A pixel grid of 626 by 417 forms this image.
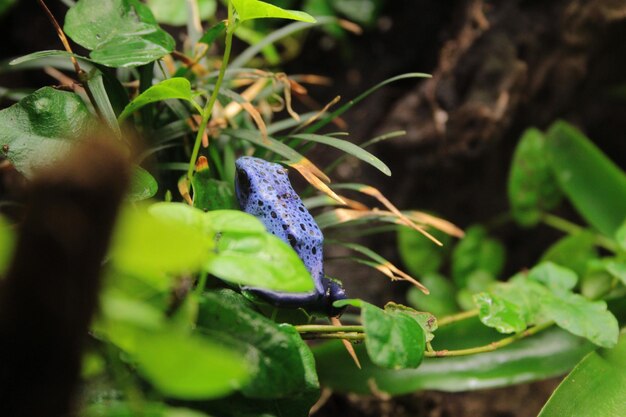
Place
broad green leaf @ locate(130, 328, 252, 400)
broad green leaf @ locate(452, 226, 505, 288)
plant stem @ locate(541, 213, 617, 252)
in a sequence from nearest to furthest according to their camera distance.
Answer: broad green leaf @ locate(130, 328, 252, 400) < plant stem @ locate(541, 213, 617, 252) < broad green leaf @ locate(452, 226, 505, 288)

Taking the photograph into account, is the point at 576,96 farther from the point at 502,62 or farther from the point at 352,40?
the point at 352,40

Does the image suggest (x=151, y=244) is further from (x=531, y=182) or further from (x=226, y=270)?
(x=531, y=182)

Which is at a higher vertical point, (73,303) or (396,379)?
(73,303)

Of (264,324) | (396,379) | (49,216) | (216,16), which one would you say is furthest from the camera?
(216,16)

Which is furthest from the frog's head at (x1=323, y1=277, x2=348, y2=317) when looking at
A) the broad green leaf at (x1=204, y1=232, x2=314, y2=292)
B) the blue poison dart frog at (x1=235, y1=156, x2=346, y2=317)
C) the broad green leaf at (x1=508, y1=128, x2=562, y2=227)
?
the broad green leaf at (x1=508, y1=128, x2=562, y2=227)

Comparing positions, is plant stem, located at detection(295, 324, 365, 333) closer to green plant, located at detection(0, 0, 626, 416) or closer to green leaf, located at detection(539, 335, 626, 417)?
green plant, located at detection(0, 0, 626, 416)

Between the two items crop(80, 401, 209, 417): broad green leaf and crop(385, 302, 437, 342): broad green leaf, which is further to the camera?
crop(385, 302, 437, 342): broad green leaf

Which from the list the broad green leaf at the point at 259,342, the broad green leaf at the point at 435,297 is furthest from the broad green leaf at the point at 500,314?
the broad green leaf at the point at 435,297

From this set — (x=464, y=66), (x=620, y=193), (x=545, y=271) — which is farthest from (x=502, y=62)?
(x=545, y=271)
